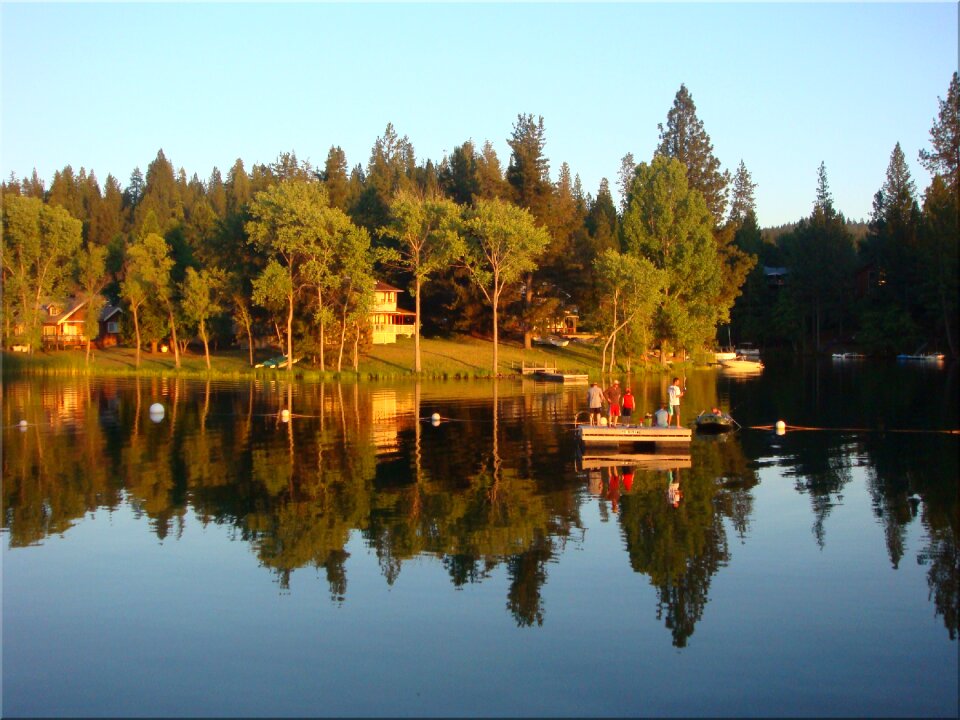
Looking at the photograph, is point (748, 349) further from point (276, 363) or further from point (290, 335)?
point (290, 335)

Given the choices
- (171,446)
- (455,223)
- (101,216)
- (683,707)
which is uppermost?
(101,216)

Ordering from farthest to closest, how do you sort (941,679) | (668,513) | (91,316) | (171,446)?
(91,316)
(171,446)
(668,513)
(941,679)

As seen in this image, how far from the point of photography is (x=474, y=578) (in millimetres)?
18812

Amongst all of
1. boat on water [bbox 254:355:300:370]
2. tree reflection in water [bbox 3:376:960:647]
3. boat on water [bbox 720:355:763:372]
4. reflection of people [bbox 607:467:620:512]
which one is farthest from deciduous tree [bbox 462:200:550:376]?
reflection of people [bbox 607:467:620:512]

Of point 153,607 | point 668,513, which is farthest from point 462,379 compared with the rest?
point 153,607

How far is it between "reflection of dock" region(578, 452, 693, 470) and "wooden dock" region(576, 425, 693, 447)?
18.2 inches

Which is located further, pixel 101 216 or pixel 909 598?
pixel 101 216

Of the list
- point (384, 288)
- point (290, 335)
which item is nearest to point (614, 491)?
point (290, 335)

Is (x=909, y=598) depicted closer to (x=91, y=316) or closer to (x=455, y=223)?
(x=455, y=223)

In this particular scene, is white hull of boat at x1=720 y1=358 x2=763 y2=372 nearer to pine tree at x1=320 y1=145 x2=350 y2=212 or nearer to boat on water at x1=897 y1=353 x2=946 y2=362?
boat on water at x1=897 y1=353 x2=946 y2=362

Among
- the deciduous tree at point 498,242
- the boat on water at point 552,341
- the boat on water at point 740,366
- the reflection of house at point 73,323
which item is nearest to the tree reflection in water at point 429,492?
the deciduous tree at point 498,242

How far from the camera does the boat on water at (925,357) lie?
106 meters

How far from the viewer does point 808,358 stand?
400 feet

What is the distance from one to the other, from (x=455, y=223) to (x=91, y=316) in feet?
117
